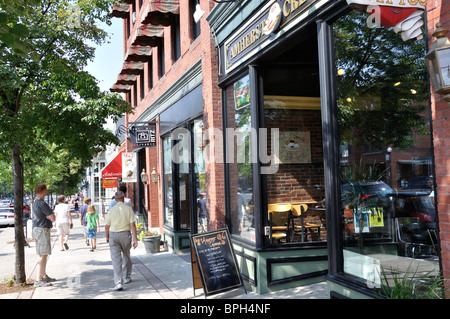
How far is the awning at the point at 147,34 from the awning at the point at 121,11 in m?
5.71

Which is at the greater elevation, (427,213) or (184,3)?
(184,3)

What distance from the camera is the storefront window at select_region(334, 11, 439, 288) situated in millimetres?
4633

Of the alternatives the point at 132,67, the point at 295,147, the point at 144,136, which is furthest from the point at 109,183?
the point at 295,147

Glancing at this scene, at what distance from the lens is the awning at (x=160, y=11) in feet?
38.4

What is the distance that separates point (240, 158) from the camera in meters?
8.32

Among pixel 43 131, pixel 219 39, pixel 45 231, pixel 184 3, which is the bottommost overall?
pixel 45 231

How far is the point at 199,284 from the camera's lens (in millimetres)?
7285

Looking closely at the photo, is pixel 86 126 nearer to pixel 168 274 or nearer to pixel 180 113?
pixel 180 113

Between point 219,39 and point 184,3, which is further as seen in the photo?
point 184,3

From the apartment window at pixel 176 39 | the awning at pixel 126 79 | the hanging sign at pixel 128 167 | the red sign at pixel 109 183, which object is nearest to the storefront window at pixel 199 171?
the apartment window at pixel 176 39

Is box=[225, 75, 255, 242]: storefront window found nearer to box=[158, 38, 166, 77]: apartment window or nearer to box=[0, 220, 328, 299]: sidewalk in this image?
box=[0, 220, 328, 299]: sidewalk

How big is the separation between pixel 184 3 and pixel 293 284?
7.78 meters

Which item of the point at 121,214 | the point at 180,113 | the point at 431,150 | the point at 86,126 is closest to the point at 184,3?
the point at 180,113

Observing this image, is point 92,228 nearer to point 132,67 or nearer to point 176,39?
point 176,39
